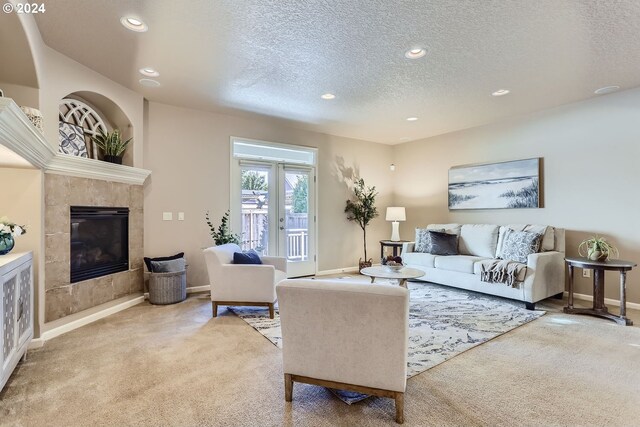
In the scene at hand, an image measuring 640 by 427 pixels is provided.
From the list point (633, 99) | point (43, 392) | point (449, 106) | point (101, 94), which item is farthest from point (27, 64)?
point (633, 99)

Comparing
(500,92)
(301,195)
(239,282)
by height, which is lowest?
(239,282)

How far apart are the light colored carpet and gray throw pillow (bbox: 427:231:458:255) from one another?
1982 millimetres

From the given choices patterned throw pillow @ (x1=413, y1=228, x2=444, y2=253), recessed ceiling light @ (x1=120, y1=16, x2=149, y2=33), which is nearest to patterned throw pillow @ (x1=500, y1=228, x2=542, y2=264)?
patterned throw pillow @ (x1=413, y1=228, x2=444, y2=253)

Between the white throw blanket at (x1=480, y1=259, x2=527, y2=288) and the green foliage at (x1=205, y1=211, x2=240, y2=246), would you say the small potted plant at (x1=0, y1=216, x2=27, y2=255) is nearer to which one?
the green foliage at (x1=205, y1=211, x2=240, y2=246)

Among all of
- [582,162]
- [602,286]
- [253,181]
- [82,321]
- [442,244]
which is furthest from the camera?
[253,181]

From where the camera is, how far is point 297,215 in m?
5.72

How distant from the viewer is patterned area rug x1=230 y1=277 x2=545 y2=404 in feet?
8.61

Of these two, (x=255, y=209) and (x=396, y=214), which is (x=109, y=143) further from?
(x=396, y=214)

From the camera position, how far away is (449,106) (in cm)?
447

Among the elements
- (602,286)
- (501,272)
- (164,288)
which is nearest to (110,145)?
(164,288)

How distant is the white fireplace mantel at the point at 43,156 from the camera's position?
183 centimetres

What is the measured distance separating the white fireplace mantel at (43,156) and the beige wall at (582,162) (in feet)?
17.3

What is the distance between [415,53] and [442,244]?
10.1 ft

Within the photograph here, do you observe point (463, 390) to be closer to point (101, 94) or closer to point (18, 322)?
point (18, 322)
